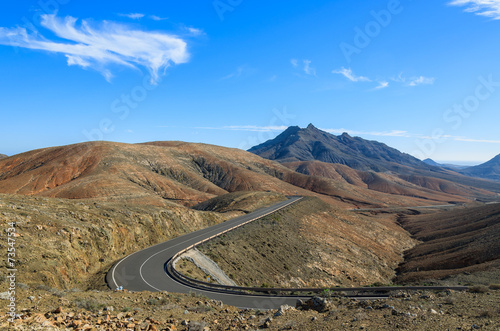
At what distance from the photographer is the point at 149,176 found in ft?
308

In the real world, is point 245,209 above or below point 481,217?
above

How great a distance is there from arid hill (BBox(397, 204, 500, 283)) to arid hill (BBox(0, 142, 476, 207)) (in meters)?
53.7

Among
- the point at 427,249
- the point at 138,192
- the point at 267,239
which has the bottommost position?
the point at 427,249

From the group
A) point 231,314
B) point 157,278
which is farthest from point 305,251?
point 231,314

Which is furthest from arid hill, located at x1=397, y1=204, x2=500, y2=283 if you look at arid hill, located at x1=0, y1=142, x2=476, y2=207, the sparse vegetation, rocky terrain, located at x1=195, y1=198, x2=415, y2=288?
arid hill, located at x1=0, y1=142, x2=476, y2=207

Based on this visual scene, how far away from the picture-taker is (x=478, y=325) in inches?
421

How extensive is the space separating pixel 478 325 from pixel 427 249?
4931 cm

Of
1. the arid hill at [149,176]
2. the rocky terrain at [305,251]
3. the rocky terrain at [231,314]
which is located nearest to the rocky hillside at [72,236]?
the rocky terrain at [231,314]

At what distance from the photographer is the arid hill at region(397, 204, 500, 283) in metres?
36.4

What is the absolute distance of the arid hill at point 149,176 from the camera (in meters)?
74.8

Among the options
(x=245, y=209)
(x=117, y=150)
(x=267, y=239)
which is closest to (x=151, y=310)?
(x=267, y=239)

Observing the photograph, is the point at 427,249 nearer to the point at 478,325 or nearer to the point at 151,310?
the point at 478,325

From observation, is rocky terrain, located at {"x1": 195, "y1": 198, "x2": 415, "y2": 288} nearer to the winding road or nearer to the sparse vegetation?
the winding road

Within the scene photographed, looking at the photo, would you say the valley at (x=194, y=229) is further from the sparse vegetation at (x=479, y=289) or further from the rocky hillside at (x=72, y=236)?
the sparse vegetation at (x=479, y=289)
